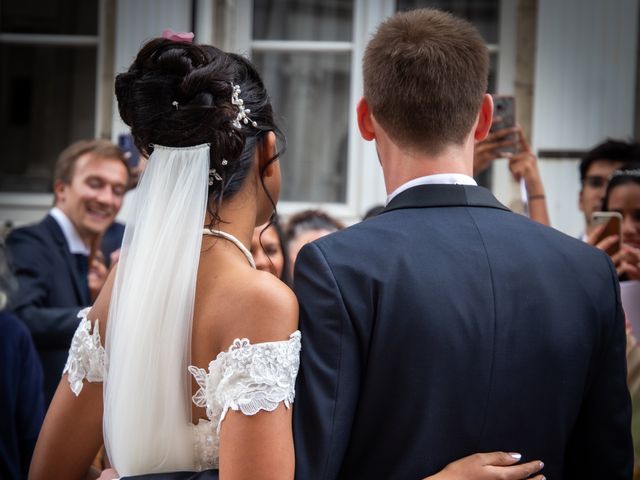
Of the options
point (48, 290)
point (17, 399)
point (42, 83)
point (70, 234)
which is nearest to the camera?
point (17, 399)

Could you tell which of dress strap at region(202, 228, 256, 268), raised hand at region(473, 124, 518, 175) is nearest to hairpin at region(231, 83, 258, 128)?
dress strap at region(202, 228, 256, 268)

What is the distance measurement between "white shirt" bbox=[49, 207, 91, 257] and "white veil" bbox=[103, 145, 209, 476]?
2.53m

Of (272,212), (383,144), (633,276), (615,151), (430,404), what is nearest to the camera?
(430,404)

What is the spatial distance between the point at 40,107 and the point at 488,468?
5190 millimetres

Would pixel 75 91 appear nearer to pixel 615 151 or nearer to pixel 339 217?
pixel 339 217

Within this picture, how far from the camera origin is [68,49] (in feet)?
20.4

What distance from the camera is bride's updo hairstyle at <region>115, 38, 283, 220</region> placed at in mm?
2008

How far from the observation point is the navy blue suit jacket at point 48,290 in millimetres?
4125

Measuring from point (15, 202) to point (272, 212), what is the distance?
429 centimetres

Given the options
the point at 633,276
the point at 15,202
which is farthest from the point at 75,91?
the point at 633,276

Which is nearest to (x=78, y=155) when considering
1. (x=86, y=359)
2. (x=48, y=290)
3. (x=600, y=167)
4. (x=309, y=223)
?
(x=48, y=290)

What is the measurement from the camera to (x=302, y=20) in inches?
238

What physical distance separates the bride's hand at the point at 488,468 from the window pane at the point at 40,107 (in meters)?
4.83

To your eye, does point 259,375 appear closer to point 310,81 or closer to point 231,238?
point 231,238
